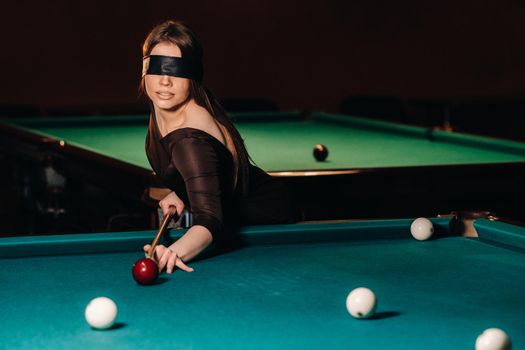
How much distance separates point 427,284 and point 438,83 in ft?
24.2

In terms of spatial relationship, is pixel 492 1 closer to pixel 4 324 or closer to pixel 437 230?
pixel 437 230

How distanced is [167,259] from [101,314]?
0.54 meters

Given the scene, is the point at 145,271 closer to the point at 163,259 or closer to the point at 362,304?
the point at 163,259

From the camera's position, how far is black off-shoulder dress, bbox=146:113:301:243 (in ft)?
8.73

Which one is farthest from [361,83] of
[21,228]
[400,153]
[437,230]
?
[437,230]

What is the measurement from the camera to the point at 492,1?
371 inches

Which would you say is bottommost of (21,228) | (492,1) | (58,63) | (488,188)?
(21,228)

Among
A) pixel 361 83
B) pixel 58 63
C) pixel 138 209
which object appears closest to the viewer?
pixel 138 209

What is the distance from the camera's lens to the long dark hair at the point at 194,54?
9.38 feet

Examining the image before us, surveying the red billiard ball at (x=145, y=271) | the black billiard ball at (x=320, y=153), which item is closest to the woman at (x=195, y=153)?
the red billiard ball at (x=145, y=271)

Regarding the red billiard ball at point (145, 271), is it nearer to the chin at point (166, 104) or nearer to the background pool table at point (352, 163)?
the chin at point (166, 104)

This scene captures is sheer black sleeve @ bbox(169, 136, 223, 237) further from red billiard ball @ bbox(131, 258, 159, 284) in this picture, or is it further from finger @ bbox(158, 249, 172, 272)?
red billiard ball @ bbox(131, 258, 159, 284)

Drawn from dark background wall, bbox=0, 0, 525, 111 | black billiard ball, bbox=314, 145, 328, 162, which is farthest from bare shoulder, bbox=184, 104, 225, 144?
dark background wall, bbox=0, 0, 525, 111

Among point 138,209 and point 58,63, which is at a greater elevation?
point 58,63
